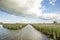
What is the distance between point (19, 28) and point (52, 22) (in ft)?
2.33

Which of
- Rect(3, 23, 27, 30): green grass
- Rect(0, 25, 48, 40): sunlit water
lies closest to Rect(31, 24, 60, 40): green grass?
Rect(0, 25, 48, 40): sunlit water

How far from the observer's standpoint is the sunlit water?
106 inches

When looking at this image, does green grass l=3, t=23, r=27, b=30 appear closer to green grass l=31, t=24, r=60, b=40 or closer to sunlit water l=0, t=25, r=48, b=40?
sunlit water l=0, t=25, r=48, b=40

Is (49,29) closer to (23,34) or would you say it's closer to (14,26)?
(23,34)

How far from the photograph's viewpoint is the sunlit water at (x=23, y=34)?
106 inches

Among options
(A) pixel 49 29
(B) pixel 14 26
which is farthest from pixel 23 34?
(A) pixel 49 29

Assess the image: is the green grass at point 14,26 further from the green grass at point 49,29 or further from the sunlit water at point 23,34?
the green grass at point 49,29

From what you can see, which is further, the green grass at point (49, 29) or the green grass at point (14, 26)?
the green grass at point (14, 26)

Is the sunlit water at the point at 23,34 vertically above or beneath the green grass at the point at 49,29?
beneath

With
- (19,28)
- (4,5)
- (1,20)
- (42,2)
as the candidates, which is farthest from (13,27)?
(42,2)

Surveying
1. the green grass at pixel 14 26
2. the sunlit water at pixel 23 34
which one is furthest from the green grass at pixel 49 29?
the green grass at pixel 14 26

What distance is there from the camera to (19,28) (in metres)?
2.78

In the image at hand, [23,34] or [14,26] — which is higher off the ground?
[14,26]

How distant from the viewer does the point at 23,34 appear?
2730mm
